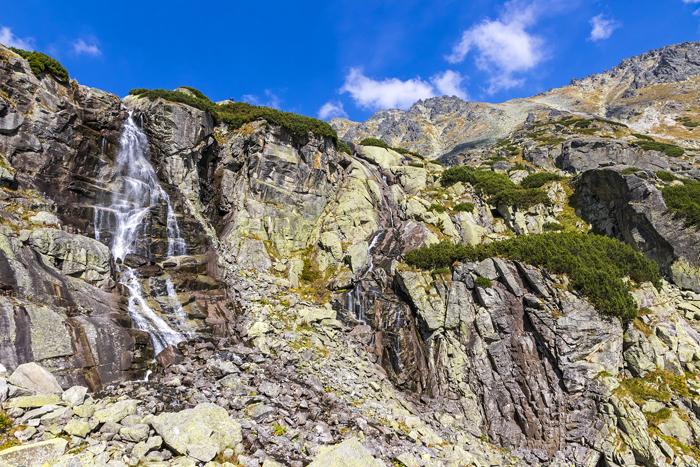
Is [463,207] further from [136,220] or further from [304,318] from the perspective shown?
[136,220]

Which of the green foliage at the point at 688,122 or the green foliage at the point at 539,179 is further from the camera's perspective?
the green foliage at the point at 688,122

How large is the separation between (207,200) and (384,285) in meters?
19.8

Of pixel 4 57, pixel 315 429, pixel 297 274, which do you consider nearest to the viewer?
pixel 315 429

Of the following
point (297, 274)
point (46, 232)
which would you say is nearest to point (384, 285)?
point (297, 274)

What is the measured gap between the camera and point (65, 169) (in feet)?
90.1

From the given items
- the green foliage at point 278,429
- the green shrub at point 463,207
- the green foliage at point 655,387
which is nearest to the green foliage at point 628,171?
the green shrub at point 463,207

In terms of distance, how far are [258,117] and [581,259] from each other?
34.2 m

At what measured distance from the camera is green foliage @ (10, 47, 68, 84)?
101 ft

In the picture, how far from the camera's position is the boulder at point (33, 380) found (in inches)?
450

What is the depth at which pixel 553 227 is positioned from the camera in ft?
127

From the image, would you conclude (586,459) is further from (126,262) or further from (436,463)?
(126,262)

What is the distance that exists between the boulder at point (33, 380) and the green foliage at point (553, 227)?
40.7 m

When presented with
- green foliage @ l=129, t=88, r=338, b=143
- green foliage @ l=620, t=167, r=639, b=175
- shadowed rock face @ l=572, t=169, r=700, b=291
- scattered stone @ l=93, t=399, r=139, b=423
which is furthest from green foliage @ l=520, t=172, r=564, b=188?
scattered stone @ l=93, t=399, r=139, b=423

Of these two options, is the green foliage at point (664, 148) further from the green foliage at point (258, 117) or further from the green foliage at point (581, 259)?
the green foliage at point (258, 117)
